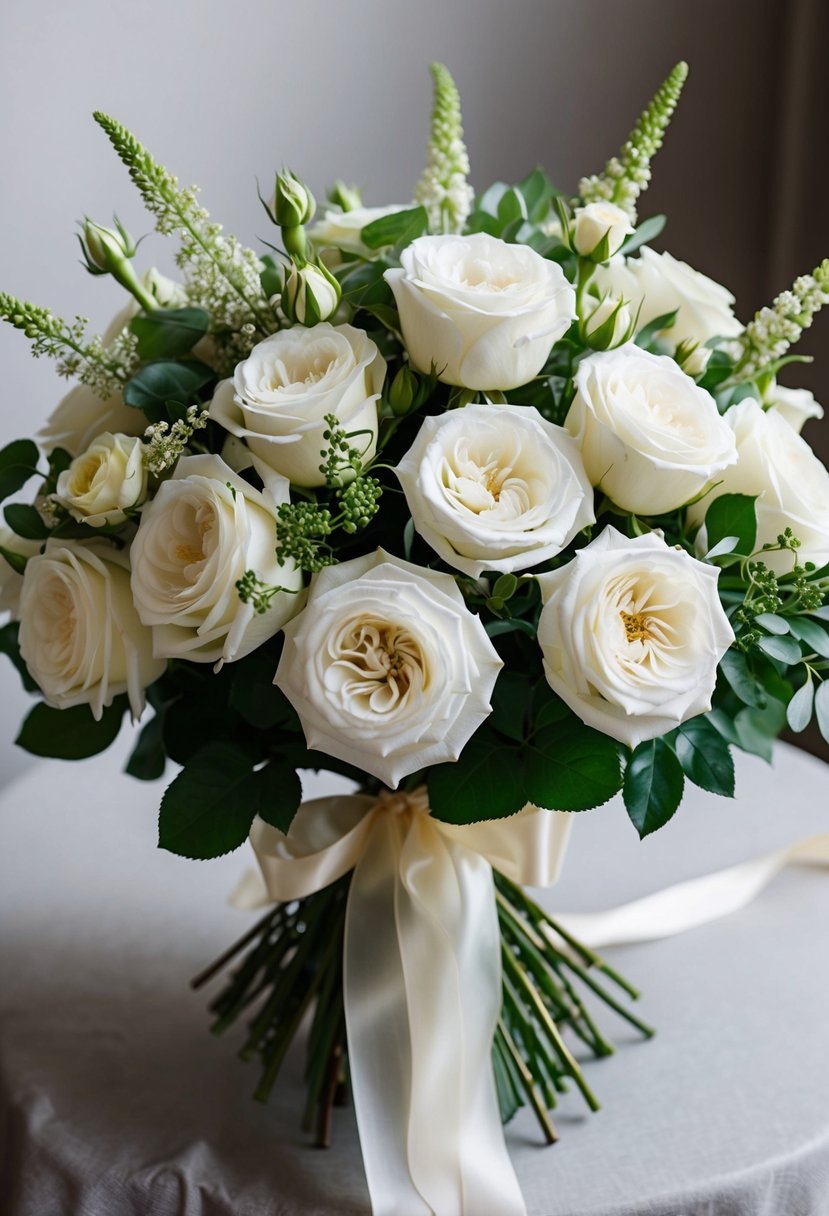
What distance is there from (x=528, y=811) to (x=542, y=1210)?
0.26 m

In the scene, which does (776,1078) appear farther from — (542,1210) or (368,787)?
(368,787)

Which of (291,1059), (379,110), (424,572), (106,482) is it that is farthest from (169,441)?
(379,110)

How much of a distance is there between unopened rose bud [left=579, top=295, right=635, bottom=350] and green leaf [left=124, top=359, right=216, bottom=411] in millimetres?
246

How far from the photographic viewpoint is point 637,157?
77 cm

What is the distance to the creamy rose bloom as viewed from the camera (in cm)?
76

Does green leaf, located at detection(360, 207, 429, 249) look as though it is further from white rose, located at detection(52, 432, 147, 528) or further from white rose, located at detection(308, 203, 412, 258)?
white rose, located at detection(52, 432, 147, 528)

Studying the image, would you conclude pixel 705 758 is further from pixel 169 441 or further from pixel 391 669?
pixel 169 441

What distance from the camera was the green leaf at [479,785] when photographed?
0.67 m

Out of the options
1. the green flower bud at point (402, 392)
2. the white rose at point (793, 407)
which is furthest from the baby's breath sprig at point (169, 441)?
the white rose at point (793, 407)

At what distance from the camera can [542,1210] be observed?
2.46 feet

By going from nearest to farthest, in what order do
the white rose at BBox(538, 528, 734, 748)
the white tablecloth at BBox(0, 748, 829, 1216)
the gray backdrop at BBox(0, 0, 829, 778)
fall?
1. the white rose at BBox(538, 528, 734, 748)
2. the white tablecloth at BBox(0, 748, 829, 1216)
3. the gray backdrop at BBox(0, 0, 829, 778)

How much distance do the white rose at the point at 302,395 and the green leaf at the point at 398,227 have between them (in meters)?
0.12

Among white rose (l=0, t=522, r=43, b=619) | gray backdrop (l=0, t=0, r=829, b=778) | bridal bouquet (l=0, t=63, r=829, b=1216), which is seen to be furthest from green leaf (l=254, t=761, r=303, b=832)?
gray backdrop (l=0, t=0, r=829, b=778)

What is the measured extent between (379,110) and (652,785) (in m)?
1.29
